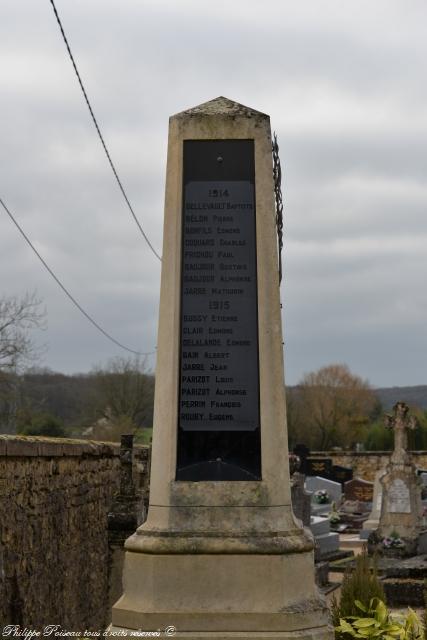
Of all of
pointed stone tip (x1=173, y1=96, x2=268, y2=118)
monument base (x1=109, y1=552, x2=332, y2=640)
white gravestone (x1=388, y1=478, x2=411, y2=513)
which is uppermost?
pointed stone tip (x1=173, y1=96, x2=268, y2=118)

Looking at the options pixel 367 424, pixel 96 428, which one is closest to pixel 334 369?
pixel 367 424

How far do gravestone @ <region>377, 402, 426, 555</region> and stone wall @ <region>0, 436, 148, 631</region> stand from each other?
34.4 feet

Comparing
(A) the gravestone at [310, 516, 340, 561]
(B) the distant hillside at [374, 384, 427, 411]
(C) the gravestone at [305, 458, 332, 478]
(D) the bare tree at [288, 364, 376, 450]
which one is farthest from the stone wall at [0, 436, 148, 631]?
(B) the distant hillside at [374, 384, 427, 411]

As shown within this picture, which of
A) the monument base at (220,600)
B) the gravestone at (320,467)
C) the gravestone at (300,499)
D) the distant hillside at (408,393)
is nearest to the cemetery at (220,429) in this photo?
the monument base at (220,600)

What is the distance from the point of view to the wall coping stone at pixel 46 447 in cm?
664

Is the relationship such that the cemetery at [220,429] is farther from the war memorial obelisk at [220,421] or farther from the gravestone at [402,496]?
the gravestone at [402,496]

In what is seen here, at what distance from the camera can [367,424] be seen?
218 ft

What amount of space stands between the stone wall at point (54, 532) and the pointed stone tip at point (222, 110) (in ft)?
8.71

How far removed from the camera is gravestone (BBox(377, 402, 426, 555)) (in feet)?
66.1

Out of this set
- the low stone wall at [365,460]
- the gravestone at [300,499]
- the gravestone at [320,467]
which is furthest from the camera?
the low stone wall at [365,460]

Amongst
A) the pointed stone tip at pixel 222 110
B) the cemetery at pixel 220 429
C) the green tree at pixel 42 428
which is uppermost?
the green tree at pixel 42 428

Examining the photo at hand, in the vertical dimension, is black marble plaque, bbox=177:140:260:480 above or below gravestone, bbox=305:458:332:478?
below

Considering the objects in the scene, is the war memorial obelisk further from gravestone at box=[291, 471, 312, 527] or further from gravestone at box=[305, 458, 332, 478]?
gravestone at box=[305, 458, 332, 478]

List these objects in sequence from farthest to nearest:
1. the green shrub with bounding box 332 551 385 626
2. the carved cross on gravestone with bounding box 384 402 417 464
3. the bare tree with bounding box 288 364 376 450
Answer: the bare tree with bounding box 288 364 376 450 → the carved cross on gravestone with bounding box 384 402 417 464 → the green shrub with bounding box 332 551 385 626
